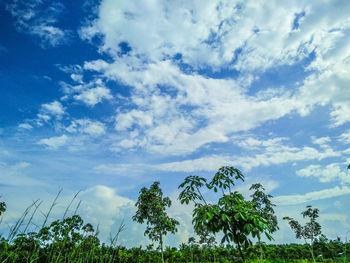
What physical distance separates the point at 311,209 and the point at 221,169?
17.9 meters

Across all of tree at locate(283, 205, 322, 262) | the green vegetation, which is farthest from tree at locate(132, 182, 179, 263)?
tree at locate(283, 205, 322, 262)

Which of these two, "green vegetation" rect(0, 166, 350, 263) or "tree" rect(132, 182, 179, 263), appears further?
"tree" rect(132, 182, 179, 263)

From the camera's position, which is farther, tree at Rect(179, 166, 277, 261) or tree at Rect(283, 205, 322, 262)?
tree at Rect(283, 205, 322, 262)

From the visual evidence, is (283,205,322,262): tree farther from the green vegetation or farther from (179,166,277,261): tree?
(179,166,277,261): tree

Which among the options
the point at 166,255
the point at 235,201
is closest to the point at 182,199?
the point at 235,201

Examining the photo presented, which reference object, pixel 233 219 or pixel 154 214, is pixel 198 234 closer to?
pixel 154 214

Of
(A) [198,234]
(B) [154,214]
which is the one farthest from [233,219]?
(A) [198,234]

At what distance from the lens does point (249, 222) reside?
169 inches

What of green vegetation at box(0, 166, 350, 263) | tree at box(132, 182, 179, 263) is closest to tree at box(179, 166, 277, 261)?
green vegetation at box(0, 166, 350, 263)

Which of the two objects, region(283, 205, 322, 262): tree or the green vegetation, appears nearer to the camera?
the green vegetation

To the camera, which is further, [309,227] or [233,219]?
[309,227]

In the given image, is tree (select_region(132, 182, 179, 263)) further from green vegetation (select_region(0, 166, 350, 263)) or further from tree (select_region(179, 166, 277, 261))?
tree (select_region(179, 166, 277, 261))

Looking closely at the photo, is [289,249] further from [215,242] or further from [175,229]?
[175,229]

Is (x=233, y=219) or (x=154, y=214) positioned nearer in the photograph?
(x=233, y=219)
